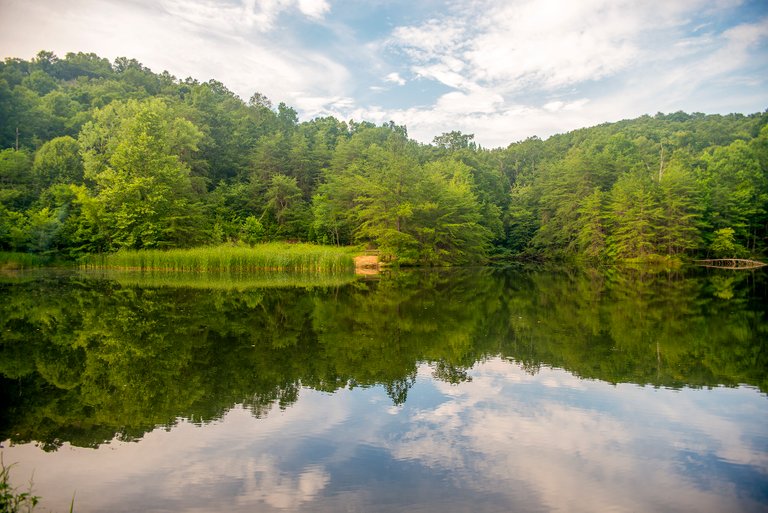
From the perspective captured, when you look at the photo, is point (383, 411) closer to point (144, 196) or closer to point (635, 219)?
point (144, 196)

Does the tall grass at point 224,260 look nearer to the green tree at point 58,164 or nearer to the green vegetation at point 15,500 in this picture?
the green tree at point 58,164

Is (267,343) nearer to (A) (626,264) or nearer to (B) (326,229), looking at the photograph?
(B) (326,229)

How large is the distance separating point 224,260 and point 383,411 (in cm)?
2405

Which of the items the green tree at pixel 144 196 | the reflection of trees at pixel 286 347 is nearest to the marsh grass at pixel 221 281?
the reflection of trees at pixel 286 347

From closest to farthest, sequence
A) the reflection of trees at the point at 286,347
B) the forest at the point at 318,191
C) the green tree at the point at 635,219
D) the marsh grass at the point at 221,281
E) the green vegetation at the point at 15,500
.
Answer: the green vegetation at the point at 15,500
the reflection of trees at the point at 286,347
the marsh grass at the point at 221,281
the forest at the point at 318,191
the green tree at the point at 635,219

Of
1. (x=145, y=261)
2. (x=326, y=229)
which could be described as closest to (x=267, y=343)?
(x=145, y=261)

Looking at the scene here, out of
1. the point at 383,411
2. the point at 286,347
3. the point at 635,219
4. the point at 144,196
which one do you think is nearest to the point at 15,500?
the point at 383,411

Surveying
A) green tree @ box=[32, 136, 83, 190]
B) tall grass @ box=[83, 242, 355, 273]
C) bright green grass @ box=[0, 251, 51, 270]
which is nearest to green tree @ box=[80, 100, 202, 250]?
tall grass @ box=[83, 242, 355, 273]

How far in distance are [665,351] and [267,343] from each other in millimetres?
7969

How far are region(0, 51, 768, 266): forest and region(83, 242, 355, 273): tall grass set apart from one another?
2.95 m

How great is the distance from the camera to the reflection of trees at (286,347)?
6727mm

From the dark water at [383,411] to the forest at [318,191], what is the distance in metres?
25.0

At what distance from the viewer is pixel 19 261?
32.1 metres

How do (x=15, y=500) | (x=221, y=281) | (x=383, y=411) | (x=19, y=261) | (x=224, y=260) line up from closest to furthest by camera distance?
(x=15, y=500) → (x=383, y=411) → (x=221, y=281) → (x=224, y=260) → (x=19, y=261)
